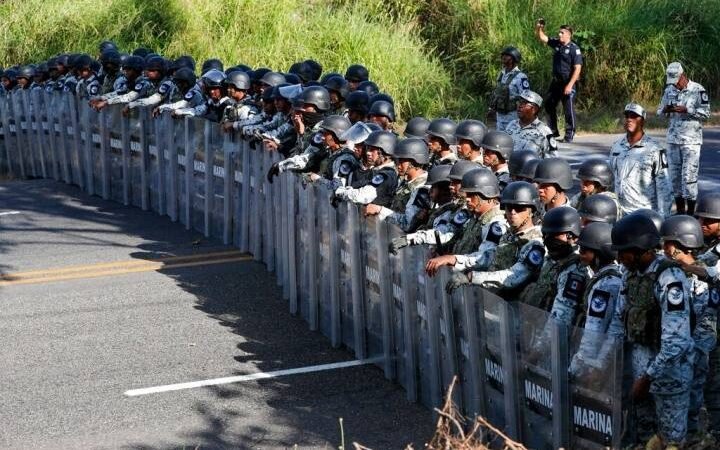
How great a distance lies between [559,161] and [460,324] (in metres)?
1.62

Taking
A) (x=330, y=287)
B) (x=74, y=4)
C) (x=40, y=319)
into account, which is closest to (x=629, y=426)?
(x=330, y=287)

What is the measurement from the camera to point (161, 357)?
11.0 m

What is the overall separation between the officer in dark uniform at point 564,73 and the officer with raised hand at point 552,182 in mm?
12044

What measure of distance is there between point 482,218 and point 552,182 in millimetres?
581

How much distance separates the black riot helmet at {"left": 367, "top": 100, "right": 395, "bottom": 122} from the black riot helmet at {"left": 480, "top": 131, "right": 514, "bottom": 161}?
2.03 metres

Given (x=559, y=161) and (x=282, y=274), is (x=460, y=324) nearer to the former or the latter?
(x=559, y=161)

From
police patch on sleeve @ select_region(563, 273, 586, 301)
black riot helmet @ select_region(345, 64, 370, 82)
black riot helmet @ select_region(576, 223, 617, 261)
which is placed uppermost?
black riot helmet @ select_region(576, 223, 617, 261)

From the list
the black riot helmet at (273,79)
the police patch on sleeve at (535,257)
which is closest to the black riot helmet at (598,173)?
the police patch on sleeve at (535,257)

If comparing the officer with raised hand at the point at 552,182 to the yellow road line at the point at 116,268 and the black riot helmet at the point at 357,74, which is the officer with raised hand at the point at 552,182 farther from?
the black riot helmet at the point at 357,74

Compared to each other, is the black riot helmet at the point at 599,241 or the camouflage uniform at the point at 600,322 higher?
the black riot helmet at the point at 599,241

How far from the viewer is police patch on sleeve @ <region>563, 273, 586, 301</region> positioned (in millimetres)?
7551

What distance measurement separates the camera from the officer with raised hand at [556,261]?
25.3ft

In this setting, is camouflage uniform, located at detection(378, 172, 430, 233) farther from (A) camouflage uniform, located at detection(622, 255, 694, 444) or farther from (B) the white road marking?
(A) camouflage uniform, located at detection(622, 255, 694, 444)

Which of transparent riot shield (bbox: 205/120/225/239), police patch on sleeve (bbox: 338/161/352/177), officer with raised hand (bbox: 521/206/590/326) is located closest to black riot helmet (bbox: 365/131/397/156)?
police patch on sleeve (bbox: 338/161/352/177)
